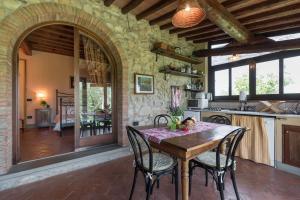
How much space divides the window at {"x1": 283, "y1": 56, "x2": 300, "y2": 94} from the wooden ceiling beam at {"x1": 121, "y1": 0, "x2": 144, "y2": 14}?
3.33m

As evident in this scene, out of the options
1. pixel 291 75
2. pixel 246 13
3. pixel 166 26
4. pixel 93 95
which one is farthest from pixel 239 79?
pixel 93 95

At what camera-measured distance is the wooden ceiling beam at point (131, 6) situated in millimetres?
2807

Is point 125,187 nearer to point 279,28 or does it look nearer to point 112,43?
point 112,43

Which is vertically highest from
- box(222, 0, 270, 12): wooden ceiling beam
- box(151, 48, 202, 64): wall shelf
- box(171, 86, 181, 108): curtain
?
box(222, 0, 270, 12): wooden ceiling beam

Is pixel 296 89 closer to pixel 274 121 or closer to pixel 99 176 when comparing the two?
pixel 274 121

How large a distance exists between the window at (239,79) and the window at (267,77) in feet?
0.83

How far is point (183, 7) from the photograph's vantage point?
1.61 meters

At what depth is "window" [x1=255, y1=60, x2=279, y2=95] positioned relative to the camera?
3.51 meters

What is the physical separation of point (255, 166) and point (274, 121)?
2.75 ft

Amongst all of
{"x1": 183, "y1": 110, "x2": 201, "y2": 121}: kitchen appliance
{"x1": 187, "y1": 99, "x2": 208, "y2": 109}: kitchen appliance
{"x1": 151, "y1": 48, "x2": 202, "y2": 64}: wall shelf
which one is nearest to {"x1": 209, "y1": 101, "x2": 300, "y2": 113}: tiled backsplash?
{"x1": 187, "y1": 99, "x2": 208, "y2": 109}: kitchen appliance

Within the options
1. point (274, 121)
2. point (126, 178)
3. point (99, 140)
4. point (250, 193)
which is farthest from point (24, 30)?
point (274, 121)

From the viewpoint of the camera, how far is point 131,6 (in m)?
2.95

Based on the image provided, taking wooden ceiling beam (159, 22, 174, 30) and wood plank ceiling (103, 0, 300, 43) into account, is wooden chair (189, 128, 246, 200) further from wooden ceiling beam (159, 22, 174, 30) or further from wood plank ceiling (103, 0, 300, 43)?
wooden ceiling beam (159, 22, 174, 30)

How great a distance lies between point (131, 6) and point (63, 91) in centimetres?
511
